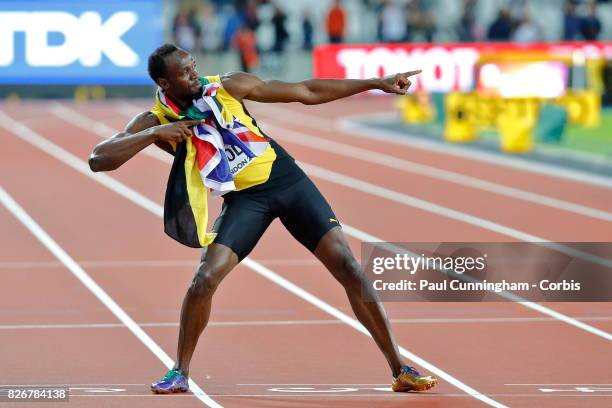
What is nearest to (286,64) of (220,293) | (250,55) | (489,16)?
(250,55)

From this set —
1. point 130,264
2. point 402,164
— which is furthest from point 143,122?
point 402,164

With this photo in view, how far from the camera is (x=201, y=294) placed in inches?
307

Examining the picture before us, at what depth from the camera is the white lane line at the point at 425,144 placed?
20.2 m

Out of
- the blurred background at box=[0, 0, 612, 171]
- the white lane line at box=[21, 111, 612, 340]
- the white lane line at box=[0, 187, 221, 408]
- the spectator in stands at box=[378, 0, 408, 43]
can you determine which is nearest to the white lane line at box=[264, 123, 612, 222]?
the white lane line at box=[21, 111, 612, 340]

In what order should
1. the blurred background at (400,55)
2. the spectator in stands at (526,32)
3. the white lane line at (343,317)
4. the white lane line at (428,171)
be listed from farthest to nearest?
the spectator in stands at (526,32)
the white lane line at (428,171)
the blurred background at (400,55)
the white lane line at (343,317)

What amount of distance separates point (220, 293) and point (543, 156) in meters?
11.6

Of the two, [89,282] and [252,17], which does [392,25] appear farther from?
[89,282]

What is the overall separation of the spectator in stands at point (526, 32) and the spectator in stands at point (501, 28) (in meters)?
0.19

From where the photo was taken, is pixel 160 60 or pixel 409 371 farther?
pixel 409 371

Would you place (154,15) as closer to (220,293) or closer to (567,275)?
(220,293)

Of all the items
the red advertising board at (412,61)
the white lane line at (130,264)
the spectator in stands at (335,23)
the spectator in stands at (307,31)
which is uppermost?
the white lane line at (130,264)

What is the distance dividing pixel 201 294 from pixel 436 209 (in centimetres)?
930

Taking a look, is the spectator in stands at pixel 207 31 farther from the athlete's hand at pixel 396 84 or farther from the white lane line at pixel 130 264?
the athlete's hand at pixel 396 84

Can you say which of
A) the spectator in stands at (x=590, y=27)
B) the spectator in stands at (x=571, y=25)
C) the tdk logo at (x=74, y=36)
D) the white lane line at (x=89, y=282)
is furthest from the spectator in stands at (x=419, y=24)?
the tdk logo at (x=74, y=36)
